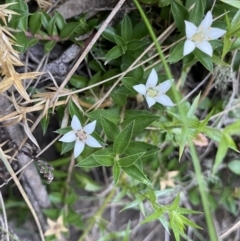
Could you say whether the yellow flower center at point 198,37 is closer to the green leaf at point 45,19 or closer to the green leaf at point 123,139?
the green leaf at point 123,139

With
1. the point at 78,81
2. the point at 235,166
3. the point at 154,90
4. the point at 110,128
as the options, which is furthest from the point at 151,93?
the point at 235,166

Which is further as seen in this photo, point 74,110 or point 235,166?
point 235,166

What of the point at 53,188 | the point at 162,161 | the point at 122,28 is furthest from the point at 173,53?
the point at 53,188

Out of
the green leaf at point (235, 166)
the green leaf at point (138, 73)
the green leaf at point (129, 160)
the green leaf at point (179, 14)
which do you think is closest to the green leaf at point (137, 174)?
the green leaf at point (129, 160)

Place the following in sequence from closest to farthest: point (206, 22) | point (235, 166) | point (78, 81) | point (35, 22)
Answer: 1. point (206, 22)
2. point (35, 22)
3. point (78, 81)
4. point (235, 166)

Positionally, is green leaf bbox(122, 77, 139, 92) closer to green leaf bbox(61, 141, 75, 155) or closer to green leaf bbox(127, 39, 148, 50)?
green leaf bbox(127, 39, 148, 50)

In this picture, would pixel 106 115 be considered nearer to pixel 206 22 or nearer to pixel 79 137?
pixel 79 137
